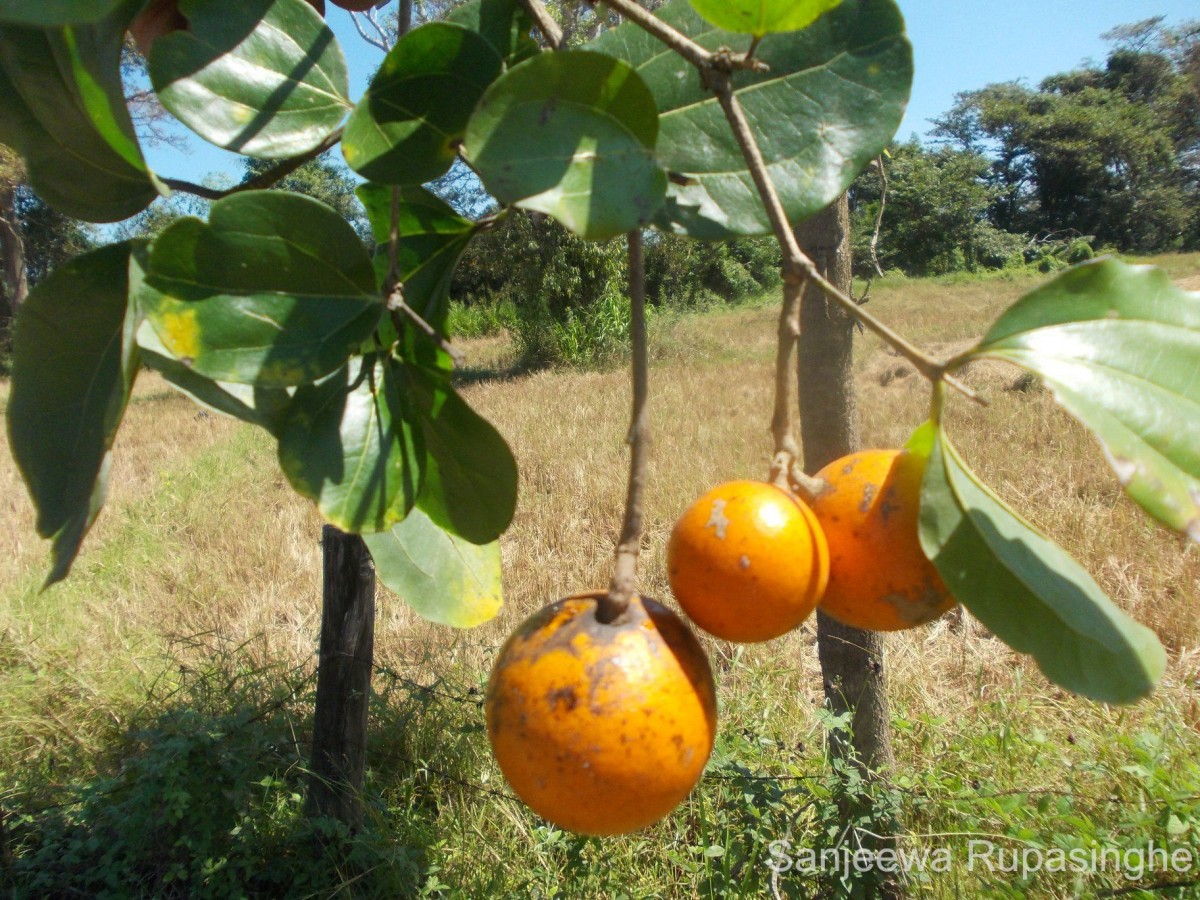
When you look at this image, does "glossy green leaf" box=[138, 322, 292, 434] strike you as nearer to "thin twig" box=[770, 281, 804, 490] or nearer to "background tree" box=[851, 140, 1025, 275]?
"thin twig" box=[770, 281, 804, 490]

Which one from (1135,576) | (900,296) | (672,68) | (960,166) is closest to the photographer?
(672,68)

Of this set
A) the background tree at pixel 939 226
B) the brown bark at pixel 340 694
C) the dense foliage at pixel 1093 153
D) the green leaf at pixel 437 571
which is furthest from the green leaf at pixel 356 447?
the dense foliage at pixel 1093 153

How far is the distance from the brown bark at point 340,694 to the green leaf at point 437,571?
4.49 ft

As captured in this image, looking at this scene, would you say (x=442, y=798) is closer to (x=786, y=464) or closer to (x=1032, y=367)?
(x=786, y=464)

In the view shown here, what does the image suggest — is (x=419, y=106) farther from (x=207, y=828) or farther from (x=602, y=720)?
(x=207, y=828)

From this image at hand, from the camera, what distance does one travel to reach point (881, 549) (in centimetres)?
51

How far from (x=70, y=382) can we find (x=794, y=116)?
0.49 m

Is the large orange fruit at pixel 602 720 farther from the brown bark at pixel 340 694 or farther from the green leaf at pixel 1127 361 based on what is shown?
the brown bark at pixel 340 694

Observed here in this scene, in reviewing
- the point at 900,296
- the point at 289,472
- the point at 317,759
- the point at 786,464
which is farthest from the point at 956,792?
the point at 900,296

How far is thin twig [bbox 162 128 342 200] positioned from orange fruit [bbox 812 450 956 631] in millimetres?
406

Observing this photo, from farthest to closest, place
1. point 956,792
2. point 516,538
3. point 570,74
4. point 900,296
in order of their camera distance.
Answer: point 900,296 → point 516,538 → point 956,792 → point 570,74

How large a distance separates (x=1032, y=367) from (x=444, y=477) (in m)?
0.39

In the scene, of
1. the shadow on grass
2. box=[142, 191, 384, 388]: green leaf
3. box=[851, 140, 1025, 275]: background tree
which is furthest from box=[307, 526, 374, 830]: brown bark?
box=[851, 140, 1025, 275]: background tree

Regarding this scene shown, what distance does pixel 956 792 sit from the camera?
190 centimetres
